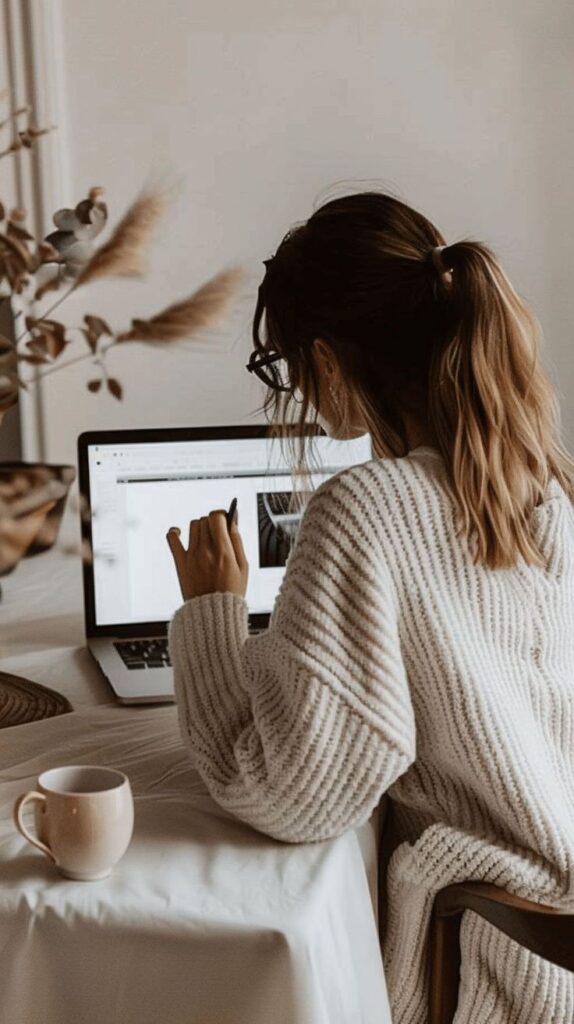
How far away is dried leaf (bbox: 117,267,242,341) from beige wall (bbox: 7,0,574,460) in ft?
4.85

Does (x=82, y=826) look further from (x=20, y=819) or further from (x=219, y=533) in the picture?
(x=219, y=533)

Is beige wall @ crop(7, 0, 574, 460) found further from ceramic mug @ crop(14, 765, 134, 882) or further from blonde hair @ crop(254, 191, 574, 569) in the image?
ceramic mug @ crop(14, 765, 134, 882)

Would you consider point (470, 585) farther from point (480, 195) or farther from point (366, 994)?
point (480, 195)

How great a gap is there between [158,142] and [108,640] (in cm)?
88

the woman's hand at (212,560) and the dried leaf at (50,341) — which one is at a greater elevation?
the dried leaf at (50,341)

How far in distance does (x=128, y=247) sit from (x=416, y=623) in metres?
0.50

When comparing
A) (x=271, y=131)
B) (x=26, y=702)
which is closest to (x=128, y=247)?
(x=26, y=702)

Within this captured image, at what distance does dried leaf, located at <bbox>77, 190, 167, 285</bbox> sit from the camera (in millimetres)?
486

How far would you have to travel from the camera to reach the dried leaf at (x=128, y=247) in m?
0.49

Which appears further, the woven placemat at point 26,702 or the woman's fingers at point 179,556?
the woven placemat at point 26,702

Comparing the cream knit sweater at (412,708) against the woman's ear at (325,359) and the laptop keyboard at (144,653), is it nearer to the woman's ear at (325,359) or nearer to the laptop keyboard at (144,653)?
the woman's ear at (325,359)

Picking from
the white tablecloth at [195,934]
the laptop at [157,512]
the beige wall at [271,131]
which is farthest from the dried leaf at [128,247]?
the beige wall at [271,131]

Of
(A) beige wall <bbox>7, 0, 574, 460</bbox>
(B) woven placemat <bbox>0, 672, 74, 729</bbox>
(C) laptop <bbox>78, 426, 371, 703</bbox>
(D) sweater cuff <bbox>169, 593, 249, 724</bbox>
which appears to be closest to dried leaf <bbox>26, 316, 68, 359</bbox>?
(D) sweater cuff <bbox>169, 593, 249, 724</bbox>

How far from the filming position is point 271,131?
1.99m
